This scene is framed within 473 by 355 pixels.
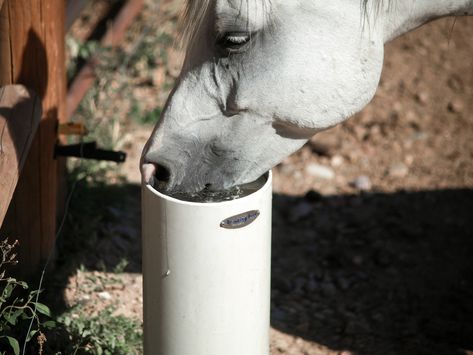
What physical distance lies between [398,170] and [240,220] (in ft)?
7.00

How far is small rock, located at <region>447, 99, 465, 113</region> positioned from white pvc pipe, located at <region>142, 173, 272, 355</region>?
2.52 m

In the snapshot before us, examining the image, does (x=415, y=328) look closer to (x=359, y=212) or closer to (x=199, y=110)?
(x=359, y=212)

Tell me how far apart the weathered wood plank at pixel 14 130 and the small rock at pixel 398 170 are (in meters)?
2.03

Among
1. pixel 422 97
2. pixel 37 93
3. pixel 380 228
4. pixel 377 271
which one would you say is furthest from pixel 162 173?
pixel 422 97

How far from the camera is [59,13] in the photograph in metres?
2.77

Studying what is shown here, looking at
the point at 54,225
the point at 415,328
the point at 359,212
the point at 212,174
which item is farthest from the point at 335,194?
the point at 212,174

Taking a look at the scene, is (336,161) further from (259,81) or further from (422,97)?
(259,81)

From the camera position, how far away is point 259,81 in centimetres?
209

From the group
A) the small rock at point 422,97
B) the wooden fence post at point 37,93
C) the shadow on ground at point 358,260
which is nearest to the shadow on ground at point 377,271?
the shadow on ground at point 358,260

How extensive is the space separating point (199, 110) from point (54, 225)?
3.25ft

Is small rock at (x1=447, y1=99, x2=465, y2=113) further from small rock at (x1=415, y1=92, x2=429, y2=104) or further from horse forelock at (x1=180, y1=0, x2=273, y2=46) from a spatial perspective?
horse forelock at (x1=180, y1=0, x2=273, y2=46)

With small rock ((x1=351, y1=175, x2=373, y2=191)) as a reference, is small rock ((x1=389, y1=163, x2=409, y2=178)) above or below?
above

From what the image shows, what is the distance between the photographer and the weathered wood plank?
2197mm

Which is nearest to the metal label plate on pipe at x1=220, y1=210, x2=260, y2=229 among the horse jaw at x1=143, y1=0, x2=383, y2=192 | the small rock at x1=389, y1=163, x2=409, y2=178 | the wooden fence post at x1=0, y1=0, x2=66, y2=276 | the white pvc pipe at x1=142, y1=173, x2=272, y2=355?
the white pvc pipe at x1=142, y1=173, x2=272, y2=355
